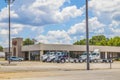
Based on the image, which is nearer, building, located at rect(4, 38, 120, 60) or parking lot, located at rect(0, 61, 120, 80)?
parking lot, located at rect(0, 61, 120, 80)

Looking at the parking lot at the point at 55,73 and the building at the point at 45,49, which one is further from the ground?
the building at the point at 45,49

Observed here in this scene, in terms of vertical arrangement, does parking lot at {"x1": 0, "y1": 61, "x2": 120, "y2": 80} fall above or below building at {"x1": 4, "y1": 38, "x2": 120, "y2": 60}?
below

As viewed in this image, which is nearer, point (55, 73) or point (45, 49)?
point (55, 73)

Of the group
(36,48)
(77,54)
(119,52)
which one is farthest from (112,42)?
(36,48)

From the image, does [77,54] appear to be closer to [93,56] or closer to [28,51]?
[28,51]

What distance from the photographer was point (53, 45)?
98.1m

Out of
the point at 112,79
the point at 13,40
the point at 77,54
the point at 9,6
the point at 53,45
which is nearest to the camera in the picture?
the point at 112,79

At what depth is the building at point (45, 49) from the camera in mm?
97812

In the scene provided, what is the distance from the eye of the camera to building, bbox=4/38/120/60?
3851 inches

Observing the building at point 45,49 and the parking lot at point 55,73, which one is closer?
the parking lot at point 55,73

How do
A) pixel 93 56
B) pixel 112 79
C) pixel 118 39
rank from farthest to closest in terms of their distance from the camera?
pixel 118 39, pixel 93 56, pixel 112 79

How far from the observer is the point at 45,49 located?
318 ft

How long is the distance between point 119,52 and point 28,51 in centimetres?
2873

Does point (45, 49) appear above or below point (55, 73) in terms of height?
above
